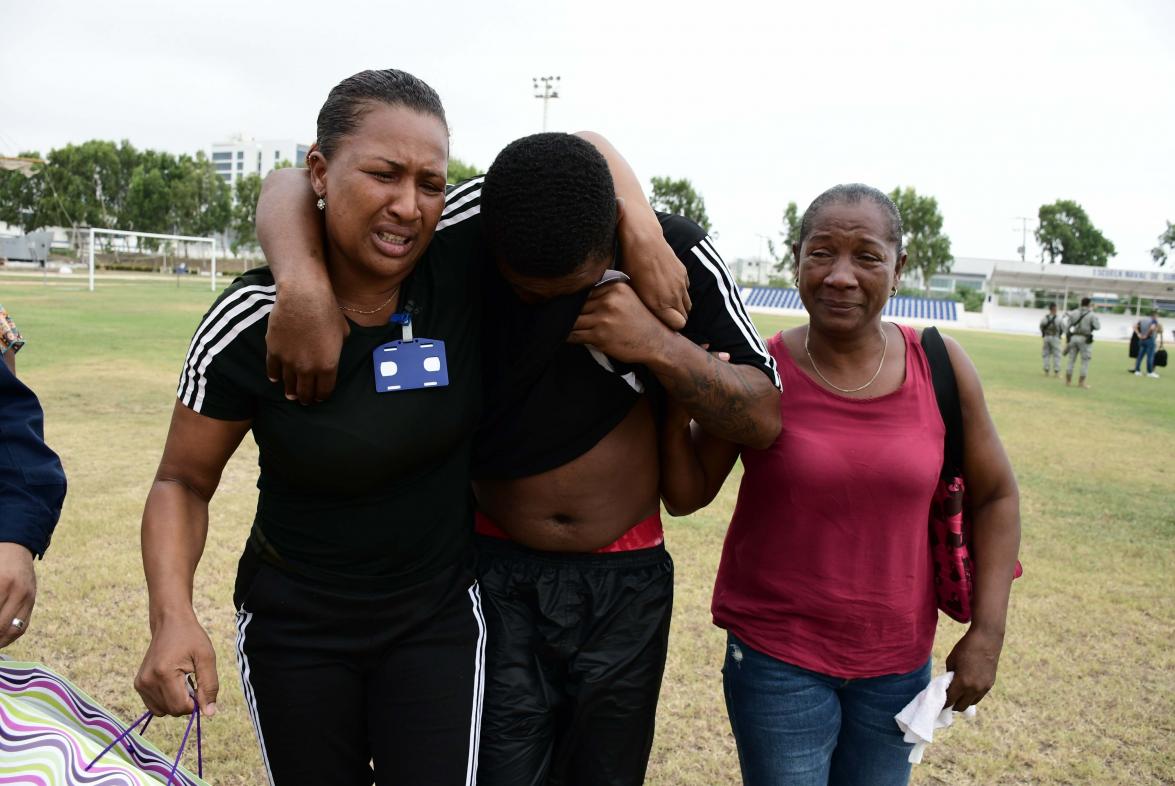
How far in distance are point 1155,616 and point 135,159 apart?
81.0 meters

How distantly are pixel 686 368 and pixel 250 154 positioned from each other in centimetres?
14737

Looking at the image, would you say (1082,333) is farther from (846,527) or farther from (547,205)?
(547,205)

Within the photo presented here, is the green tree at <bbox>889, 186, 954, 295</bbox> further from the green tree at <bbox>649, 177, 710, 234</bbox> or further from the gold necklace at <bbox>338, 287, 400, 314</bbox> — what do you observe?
the gold necklace at <bbox>338, 287, 400, 314</bbox>

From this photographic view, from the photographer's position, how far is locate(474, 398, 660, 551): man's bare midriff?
2.26 metres

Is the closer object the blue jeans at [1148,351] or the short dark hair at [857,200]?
the short dark hair at [857,200]

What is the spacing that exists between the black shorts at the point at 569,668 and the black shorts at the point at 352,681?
12 cm

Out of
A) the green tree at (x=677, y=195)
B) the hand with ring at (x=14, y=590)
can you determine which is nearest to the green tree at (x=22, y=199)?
the green tree at (x=677, y=195)

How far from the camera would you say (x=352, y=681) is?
6.75ft

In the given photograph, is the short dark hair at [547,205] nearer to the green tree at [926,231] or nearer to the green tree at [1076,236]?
the green tree at [926,231]

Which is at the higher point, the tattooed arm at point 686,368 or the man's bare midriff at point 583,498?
the tattooed arm at point 686,368

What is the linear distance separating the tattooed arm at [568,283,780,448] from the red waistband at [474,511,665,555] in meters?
0.34

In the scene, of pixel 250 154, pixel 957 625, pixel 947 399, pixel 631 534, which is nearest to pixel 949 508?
pixel 947 399

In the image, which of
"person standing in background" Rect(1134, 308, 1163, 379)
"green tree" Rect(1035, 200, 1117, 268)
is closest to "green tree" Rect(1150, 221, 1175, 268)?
"green tree" Rect(1035, 200, 1117, 268)

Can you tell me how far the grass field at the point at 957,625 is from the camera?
12.5ft
